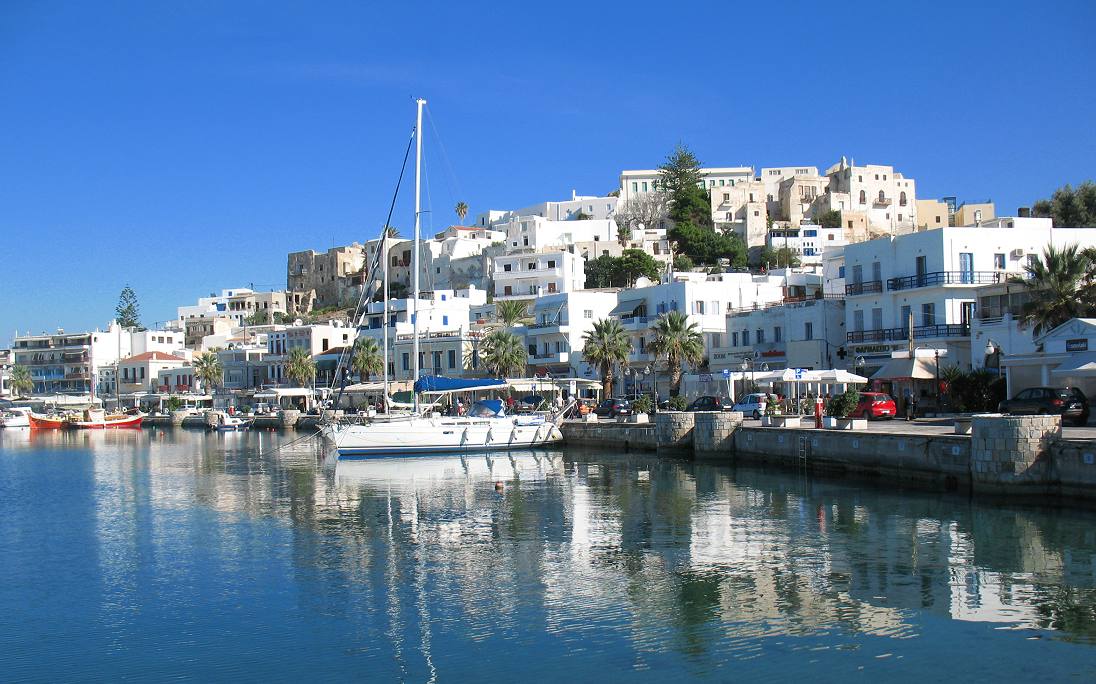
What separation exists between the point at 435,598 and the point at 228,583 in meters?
4.94

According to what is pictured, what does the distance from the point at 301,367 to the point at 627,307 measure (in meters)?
35.2

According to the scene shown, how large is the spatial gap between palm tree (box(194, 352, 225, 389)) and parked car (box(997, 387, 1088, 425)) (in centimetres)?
8590

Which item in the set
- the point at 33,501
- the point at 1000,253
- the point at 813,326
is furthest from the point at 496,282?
the point at 33,501

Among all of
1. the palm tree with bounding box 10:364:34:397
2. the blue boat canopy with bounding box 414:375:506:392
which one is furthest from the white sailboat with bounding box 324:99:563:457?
the palm tree with bounding box 10:364:34:397

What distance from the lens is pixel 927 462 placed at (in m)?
30.5

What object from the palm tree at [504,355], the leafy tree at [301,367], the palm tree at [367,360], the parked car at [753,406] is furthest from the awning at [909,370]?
the leafy tree at [301,367]

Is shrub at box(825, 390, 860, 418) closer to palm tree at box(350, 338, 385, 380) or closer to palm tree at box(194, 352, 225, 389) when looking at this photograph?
palm tree at box(350, 338, 385, 380)

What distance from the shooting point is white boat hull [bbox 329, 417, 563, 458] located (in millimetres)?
47375

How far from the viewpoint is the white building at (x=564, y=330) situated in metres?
71.7

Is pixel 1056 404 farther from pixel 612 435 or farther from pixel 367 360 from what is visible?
pixel 367 360

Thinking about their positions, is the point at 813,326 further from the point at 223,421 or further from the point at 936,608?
the point at 223,421

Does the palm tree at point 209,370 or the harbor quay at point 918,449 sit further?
the palm tree at point 209,370

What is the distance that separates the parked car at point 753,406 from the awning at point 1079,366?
1434cm

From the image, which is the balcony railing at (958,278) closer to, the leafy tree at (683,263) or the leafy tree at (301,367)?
the leafy tree at (683,263)
